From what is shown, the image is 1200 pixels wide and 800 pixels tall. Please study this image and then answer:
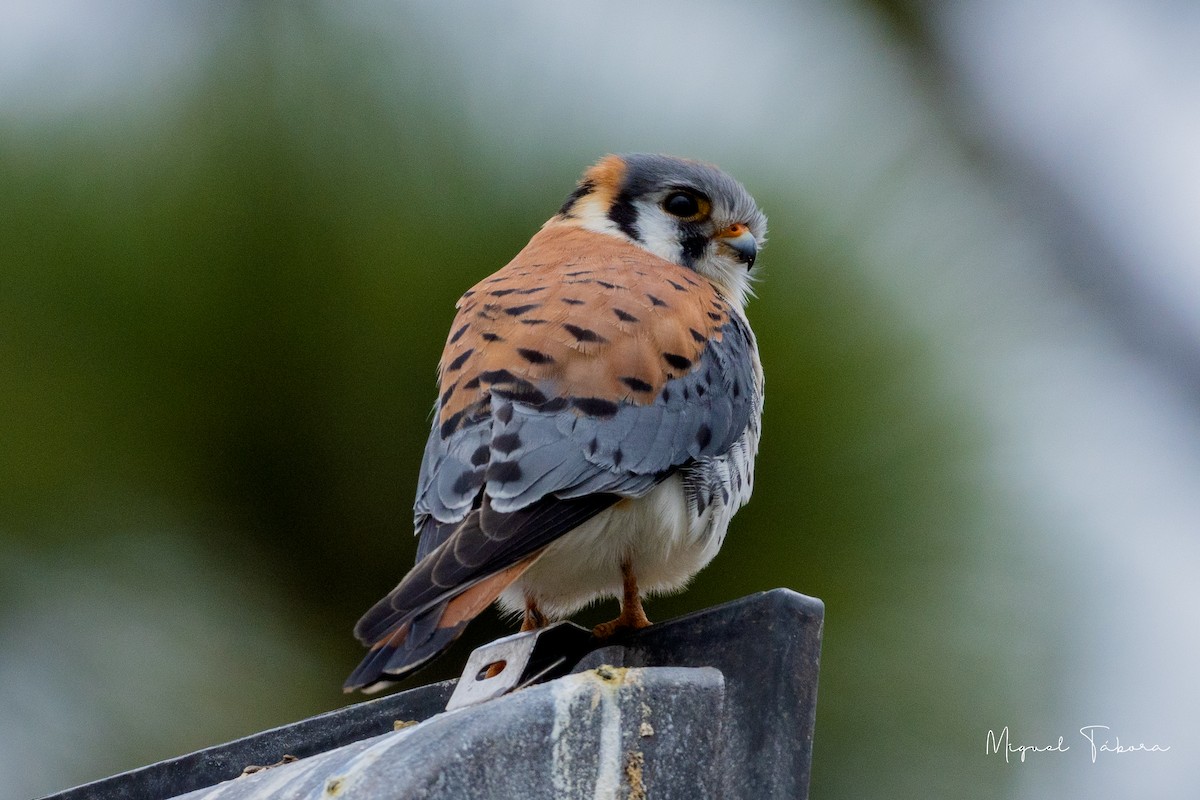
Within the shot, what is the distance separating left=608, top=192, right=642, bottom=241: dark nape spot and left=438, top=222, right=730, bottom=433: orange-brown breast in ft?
1.50

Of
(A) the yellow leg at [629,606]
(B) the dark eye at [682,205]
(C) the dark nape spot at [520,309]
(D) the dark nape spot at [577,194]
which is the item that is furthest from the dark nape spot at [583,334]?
(D) the dark nape spot at [577,194]

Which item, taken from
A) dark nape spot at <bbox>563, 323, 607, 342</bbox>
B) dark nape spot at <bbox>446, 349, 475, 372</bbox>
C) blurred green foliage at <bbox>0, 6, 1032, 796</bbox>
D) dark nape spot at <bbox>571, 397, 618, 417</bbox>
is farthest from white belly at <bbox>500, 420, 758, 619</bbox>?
blurred green foliage at <bbox>0, 6, 1032, 796</bbox>

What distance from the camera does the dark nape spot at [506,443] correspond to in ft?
7.25

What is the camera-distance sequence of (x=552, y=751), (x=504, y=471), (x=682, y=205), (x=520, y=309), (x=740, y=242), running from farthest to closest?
(x=682, y=205), (x=740, y=242), (x=520, y=309), (x=504, y=471), (x=552, y=751)

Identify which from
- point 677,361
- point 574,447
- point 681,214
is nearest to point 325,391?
point 681,214

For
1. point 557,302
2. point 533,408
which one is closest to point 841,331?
point 557,302

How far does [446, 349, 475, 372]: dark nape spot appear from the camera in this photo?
250cm

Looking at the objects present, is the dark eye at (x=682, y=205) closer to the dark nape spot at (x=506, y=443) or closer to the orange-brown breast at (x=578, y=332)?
the orange-brown breast at (x=578, y=332)

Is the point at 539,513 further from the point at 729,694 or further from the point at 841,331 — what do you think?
the point at 841,331

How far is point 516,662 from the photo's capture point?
1734 mm

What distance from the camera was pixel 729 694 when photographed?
A: 161 centimetres

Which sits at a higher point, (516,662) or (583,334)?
(583,334)

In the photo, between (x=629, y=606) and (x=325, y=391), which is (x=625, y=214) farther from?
(x=629, y=606)

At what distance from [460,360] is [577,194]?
1.11 m
